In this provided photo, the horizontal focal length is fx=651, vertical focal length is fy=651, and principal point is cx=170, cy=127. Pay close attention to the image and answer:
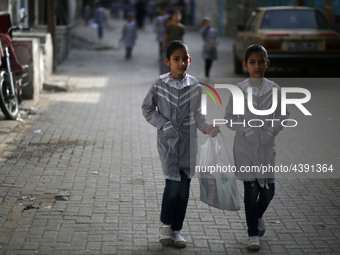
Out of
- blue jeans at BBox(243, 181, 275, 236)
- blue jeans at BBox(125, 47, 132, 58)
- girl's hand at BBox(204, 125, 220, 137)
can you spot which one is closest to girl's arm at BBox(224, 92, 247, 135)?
girl's hand at BBox(204, 125, 220, 137)

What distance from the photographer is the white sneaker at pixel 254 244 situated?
4887 mm

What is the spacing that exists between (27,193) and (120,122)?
417cm

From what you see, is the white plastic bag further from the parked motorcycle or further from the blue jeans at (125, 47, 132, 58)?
the blue jeans at (125, 47, 132, 58)

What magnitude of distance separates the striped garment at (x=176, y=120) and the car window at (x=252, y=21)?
37.4 feet

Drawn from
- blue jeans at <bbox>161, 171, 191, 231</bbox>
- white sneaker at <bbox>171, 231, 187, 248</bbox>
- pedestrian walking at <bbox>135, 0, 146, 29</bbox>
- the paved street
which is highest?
blue jeans at <bbox>161, 171, 191, 231</bbox>

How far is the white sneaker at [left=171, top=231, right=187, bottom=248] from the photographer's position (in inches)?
194

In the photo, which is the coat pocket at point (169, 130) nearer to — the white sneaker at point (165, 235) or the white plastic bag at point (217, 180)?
the white plastic bag at point (217, 180)

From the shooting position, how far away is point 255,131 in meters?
4.75

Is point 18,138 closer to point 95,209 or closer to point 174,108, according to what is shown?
point 95,209

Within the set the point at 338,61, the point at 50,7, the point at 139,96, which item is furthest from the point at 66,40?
the point at 338,61

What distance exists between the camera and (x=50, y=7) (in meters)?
15.8

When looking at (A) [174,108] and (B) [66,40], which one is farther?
(B) [66,40]

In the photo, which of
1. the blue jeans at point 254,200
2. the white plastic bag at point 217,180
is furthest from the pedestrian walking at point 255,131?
the white plastic bag at point 217,180

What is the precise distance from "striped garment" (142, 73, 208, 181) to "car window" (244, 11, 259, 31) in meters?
11.4
